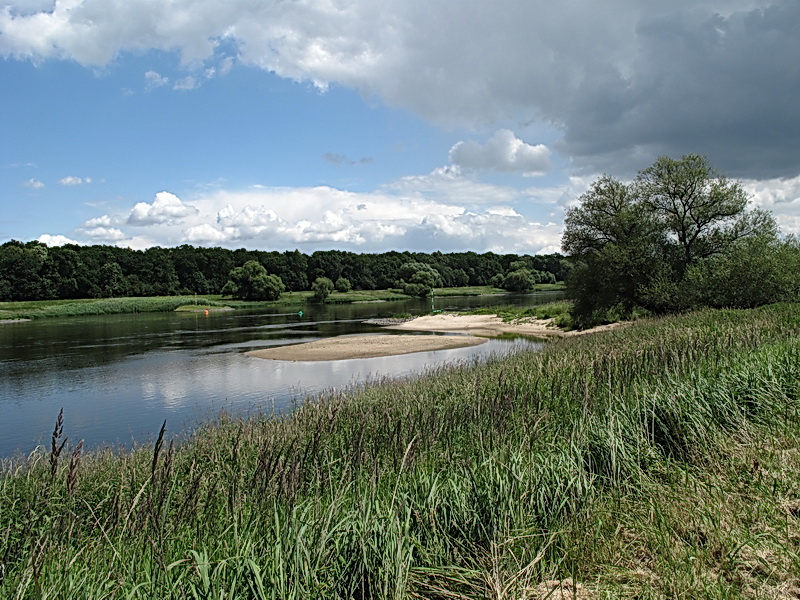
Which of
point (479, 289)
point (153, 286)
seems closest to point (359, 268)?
point (479, 289)

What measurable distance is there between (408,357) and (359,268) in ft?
325

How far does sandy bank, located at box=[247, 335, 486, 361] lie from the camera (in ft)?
101

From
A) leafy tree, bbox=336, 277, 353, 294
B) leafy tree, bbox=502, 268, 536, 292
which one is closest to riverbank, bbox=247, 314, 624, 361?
leafy tree, bbox=336, 277, 353, 294

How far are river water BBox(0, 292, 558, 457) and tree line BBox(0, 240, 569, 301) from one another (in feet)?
165

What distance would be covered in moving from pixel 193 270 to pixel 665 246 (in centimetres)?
9568

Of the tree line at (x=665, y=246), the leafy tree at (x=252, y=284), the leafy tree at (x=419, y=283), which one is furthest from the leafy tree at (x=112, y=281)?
the tree line at (x=665, y=246)

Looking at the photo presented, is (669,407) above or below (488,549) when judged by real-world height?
above

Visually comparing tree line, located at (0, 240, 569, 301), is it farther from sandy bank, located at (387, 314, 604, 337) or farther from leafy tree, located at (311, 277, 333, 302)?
sandy bank, located at (387, 314, 604, 337)

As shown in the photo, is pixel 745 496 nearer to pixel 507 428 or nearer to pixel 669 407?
pixel 669 407

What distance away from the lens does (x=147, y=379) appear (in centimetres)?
2445

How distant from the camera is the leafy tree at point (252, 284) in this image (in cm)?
9925

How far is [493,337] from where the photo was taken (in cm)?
3903

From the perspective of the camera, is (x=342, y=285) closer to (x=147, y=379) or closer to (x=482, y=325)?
(x=482, y=325)

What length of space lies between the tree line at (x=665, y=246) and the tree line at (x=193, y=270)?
4744 cm
